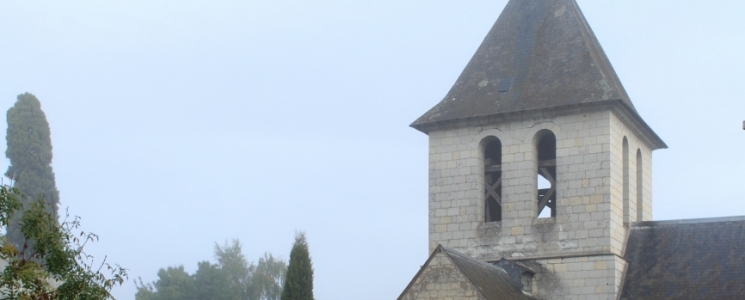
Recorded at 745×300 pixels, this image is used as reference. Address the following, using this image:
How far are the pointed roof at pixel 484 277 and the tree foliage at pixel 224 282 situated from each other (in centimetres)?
3733

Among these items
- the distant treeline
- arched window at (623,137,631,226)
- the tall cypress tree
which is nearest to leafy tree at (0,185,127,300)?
arched window at (623,137,631,226)

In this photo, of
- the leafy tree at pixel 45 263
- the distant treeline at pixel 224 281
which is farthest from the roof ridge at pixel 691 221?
the distant treeline at pixel 224 281

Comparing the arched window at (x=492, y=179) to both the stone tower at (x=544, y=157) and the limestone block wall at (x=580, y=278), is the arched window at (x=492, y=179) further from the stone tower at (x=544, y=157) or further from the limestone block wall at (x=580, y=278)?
the limestone block wall at (x=580, y=278)

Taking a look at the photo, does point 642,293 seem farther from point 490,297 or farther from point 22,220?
point 22,220

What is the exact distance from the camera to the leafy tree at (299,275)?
31.6 m

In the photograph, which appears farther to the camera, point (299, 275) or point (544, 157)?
point (299, 275)

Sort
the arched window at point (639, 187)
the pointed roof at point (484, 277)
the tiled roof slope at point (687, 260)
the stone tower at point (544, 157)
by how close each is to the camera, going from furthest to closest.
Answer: the arched window at point (639, 187) < the stone tower at point (544, 157) < the tiled roof slope at point (687, 260) < the pointed roof at point (484, 277)

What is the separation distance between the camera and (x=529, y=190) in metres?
25.4

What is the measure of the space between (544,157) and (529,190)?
7.25ft

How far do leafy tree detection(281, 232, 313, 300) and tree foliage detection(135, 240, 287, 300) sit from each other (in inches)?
1123

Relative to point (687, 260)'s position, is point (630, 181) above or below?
above

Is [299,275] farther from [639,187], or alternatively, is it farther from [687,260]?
[687,260]

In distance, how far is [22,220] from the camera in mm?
14016

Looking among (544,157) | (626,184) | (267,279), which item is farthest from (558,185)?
(267,279)
